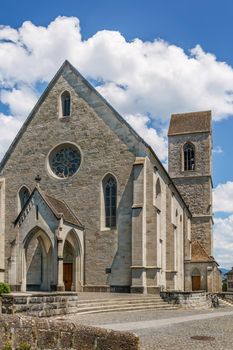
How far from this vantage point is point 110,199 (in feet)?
100

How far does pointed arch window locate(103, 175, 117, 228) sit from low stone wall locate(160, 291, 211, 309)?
20.9ft

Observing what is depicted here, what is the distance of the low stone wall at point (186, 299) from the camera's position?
24766 millimetres

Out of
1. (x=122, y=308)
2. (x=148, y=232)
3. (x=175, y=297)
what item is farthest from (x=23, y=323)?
(x=148, y=232)

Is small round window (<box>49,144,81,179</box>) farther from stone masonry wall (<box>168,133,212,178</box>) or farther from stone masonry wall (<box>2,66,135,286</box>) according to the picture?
stone masonry wall (<box>168,133,212,178</box>)

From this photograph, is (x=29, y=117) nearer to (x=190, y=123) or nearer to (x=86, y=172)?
(x=86, y=172)

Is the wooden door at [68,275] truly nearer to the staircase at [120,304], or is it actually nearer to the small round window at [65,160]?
the small round window at [65,160]

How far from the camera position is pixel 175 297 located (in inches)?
993

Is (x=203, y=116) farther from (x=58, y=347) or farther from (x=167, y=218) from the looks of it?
(x=58, y=347)

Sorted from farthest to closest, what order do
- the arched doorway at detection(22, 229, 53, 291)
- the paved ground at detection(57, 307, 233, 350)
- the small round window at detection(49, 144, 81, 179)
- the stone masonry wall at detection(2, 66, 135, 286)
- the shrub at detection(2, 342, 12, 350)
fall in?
the small round window at detection(49, 144, 81, 179)
the stone masonry wall at detection(2, 66, 135, 286)
the arched doorway at detection(22, 229, 53, 291)
the paved ground at detection(57, 307, 233, 350)
the shrub at detection(2, 342, 12, 350)

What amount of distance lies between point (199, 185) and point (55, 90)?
27.0 m

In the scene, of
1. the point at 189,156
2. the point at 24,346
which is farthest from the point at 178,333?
the point at 189,156

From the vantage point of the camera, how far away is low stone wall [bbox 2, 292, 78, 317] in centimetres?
1427

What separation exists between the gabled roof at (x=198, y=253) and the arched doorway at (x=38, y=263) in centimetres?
2210

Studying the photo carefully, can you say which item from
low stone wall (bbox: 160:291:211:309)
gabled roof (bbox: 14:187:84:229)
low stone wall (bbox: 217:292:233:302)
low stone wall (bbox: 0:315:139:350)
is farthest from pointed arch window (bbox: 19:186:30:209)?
low stone wall (bbox: 0:315:139:350)
